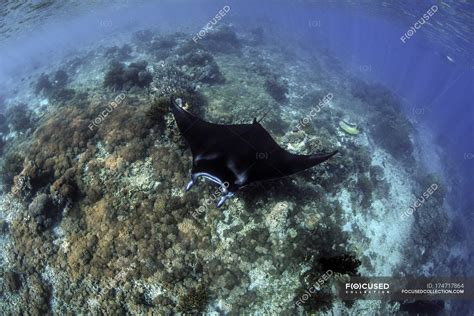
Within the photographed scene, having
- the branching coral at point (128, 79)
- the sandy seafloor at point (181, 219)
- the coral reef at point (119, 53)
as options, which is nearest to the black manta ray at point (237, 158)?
the sandy seafloor at point (181, 219)

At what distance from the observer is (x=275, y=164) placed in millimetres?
6172

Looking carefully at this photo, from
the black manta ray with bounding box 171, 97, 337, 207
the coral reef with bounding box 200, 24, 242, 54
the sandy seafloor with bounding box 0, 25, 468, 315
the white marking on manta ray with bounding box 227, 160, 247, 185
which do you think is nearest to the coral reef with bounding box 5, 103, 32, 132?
the sandy seafloor with bounding box 0, 25, 468, 315

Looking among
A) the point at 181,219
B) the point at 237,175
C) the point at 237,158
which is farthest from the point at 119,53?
the point at 237,175

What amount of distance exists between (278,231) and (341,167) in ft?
13.0

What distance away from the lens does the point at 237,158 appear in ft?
20.2

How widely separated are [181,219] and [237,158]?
8.96 ft

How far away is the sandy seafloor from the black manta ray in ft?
6.17

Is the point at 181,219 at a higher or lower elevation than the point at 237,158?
lower

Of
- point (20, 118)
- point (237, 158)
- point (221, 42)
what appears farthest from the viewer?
point (221, 42)

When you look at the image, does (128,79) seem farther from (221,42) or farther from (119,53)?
(221,42)

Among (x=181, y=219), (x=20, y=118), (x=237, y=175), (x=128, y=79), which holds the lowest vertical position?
(x=20, y=118)

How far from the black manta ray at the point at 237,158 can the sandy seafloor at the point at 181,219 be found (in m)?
1.88

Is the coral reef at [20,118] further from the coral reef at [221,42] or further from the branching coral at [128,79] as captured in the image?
the coral reef at [221,42]

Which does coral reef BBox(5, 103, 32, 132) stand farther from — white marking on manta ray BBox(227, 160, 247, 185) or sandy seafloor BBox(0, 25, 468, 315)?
white marking on manta ray BBox(227, 160, 247, 185)
